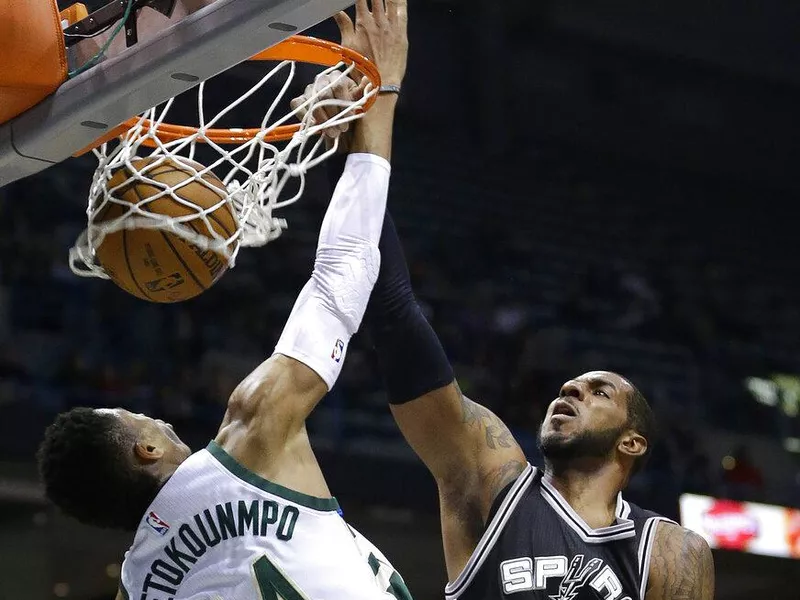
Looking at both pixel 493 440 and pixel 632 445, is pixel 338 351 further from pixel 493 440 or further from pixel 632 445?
pixel 632 445

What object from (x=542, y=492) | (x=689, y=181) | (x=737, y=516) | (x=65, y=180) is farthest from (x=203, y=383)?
(x=689, y=181)

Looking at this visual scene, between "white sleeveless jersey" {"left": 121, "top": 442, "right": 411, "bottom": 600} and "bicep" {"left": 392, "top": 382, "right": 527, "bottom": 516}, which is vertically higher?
"white sleeveless jersey" {"left": 121, "top": 442, "right": 411, "bottom": 600}

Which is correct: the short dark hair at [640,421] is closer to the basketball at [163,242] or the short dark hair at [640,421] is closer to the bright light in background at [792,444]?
the basketball at [163,242]

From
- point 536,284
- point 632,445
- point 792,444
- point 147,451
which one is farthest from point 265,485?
point 536,284

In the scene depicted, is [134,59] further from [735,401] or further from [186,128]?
[735,401]

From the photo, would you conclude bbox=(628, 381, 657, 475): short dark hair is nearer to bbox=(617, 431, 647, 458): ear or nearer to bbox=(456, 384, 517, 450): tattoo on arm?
bbox=(617, 431, 647, 458): ear

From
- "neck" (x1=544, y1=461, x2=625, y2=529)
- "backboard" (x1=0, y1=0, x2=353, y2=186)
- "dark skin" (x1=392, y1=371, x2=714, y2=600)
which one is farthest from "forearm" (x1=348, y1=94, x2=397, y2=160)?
"neck" (x1=544, y1=461, x2=625, y2=529)

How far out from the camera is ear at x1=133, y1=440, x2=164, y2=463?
2.42m

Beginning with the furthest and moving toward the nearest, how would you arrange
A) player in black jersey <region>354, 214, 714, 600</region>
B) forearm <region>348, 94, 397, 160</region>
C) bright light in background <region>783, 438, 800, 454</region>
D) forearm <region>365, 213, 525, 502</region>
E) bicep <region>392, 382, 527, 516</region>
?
bright light in background <region>783, 438, 800, 454</region> → bicep <region>392, 382, 527, 516</region> → player in black jersey <region>354, 214, 714, 600</region> → forearm <region>365, 213, 525, 502</region> → forearm <region>348, 94, 397, 160</region>

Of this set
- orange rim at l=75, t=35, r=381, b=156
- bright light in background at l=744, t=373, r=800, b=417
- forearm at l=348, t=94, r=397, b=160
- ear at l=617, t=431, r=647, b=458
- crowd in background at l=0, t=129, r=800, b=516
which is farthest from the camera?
bright light in background at l=744, t=373, r=800, b=417

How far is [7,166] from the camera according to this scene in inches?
99.5

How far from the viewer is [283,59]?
2676 mm

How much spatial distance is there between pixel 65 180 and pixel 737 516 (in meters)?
5.27

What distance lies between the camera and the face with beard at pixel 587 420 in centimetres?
312
